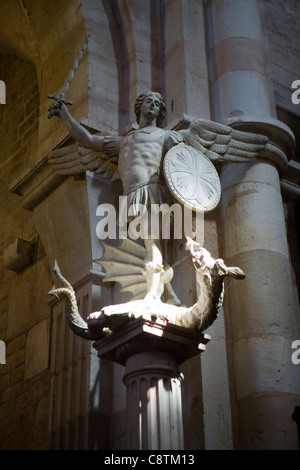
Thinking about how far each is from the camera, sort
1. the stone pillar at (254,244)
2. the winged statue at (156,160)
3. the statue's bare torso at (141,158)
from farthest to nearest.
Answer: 1. the statue's bare torso at (141,158)
2. the winged statue at (156,160)
3. the stone pillar at (254,244)

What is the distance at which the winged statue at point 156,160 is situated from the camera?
4828mm

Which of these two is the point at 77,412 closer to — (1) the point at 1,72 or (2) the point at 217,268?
(2) the point at 217,268

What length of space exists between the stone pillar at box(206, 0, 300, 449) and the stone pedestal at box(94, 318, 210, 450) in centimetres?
50

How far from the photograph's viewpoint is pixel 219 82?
5.96 m

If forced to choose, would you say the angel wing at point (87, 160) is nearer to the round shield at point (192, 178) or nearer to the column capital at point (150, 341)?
the round shield at point (192, 178)

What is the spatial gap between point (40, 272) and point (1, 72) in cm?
316

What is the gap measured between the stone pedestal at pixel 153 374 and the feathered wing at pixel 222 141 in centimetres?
150

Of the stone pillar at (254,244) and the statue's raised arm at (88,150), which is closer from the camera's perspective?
the stone pillar at (254,244)

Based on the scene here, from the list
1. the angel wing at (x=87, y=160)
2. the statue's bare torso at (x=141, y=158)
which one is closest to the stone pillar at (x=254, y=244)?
the statue's bare torso at (x=141, y=158)

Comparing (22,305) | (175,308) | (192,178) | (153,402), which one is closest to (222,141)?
(192,178)

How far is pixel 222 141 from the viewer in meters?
5.35

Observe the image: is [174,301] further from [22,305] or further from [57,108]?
[22,305]

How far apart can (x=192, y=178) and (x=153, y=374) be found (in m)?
1.41
